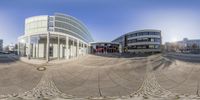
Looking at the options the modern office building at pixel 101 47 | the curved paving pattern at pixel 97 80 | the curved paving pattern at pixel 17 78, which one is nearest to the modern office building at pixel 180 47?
the modern office building at pixel 101 47

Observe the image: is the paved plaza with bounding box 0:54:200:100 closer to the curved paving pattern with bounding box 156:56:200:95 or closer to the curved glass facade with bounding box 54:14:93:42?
the curved paving pattern with bounding box 156:56:200:95

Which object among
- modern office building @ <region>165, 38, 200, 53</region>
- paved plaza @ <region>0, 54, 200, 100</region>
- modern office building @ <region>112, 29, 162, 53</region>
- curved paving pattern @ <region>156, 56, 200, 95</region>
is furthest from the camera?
modern office building @ <region>112, 29, 162, 53</region>

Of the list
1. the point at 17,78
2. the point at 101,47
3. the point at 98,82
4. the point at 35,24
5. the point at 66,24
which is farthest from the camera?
the point at 101,47

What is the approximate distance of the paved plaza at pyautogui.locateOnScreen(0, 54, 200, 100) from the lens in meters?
4.21

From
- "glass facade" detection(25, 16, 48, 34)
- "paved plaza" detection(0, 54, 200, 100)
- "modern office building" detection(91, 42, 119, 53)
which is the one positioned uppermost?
"glass facade" detection(25, 16, 48, 34)

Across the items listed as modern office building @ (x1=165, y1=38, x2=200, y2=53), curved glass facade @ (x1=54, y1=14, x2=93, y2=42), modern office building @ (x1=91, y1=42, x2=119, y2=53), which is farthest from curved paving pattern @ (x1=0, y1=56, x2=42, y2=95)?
modern office building @ (x1=165, y1=38, x2=200, y2=53)

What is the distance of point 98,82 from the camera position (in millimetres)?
5062

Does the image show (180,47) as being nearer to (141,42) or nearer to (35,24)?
(141,42)

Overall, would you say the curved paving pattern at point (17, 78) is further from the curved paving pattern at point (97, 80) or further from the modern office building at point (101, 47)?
the modern office building at point (101, 47)

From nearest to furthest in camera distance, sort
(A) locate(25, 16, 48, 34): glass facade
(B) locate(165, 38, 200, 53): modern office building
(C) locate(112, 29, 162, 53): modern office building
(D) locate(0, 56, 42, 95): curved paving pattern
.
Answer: (D) locate(0, 56, 42, 95): curved paving pattern < (A) locate(25, 16, 48, 34): glass facade < (B) locate(165, 38, 200, 53): modern office building < (C) locate(112, 29, 162, 53): modern office building

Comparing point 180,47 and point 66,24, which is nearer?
point 66,24

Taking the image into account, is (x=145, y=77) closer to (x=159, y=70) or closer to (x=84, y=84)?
(x=159, y=70)

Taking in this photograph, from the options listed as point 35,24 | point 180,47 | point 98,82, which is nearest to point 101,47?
point 35,24

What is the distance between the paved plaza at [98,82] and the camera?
166 inches
